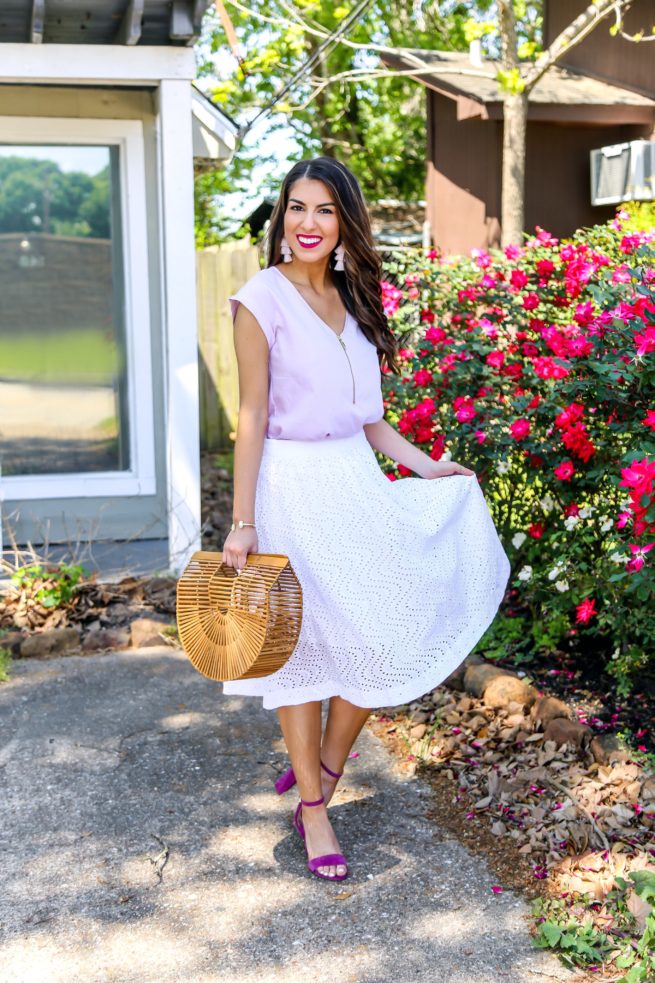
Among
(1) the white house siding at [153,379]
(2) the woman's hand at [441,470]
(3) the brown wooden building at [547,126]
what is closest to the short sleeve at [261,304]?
(2) the woman's hand at [441,470]

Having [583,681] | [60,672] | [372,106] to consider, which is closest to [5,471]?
[60,672]

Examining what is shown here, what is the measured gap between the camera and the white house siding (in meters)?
6.28

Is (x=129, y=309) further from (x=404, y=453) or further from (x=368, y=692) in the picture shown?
(x=368, y=692)

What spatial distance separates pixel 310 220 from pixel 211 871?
5.84 feet

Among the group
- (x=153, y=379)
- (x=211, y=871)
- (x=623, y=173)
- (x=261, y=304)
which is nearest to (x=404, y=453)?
(x=261, y=304)

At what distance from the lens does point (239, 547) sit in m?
2.80

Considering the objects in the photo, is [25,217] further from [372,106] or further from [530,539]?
[372,106]

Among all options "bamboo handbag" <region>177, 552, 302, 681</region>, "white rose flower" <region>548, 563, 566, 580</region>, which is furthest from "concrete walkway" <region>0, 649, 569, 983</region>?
"white rose flower" <region>548, 563, 566, 580</region>

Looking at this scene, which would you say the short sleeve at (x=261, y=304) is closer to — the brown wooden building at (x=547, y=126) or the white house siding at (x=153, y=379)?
the white house siding at (x=153, y=379)

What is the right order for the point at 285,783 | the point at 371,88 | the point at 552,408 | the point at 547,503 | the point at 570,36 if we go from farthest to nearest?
the point at 371,88 < the point at 570,36 < the point at 547,503 < the point at 552,408 < the point at 285,783

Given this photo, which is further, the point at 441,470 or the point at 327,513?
the point at 441,470

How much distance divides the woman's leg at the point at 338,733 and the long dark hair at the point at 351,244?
1037 millimetres

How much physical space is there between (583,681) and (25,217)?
4.26 metres

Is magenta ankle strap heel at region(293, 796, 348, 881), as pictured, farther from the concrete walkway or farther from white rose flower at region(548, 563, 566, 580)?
white rose flower at region(548, 563, 566, 580)
